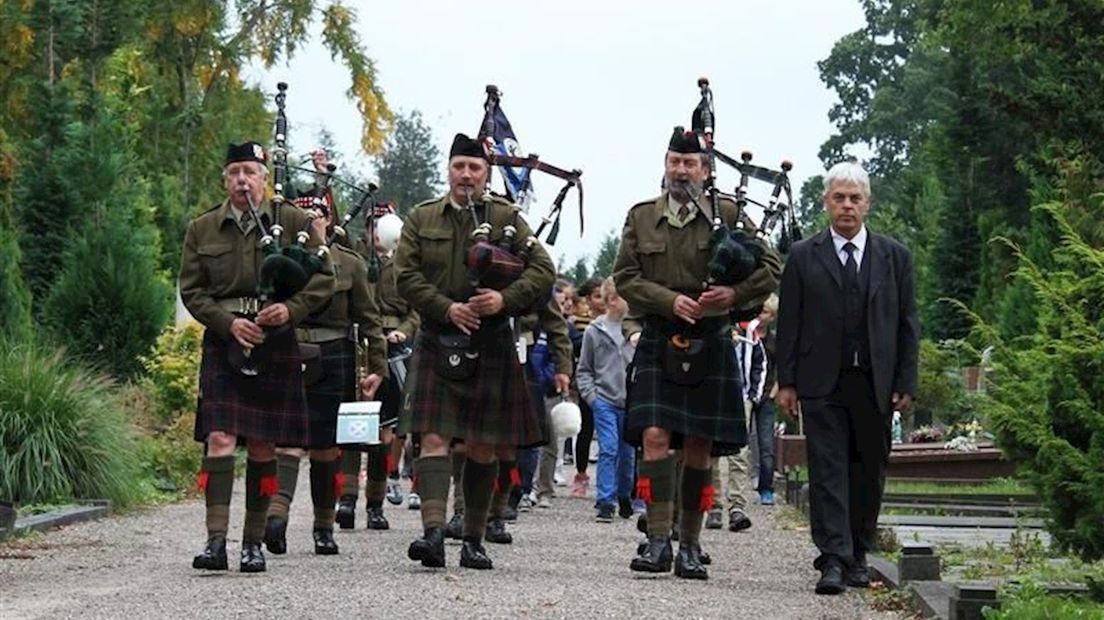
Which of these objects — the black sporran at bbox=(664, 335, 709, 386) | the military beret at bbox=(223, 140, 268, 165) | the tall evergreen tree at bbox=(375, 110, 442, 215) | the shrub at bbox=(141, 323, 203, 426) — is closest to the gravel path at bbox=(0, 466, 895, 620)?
the black sporran at bbox=(664, 335, 709, 386)

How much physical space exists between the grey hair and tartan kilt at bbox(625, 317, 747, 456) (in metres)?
0.81

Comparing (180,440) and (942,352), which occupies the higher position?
(942,352)

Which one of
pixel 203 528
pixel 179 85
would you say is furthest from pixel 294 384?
pixel 179 85

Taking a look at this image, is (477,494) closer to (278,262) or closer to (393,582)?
(393,582)

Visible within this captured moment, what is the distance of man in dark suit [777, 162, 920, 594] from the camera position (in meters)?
11.3

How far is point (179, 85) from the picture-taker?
41625mm

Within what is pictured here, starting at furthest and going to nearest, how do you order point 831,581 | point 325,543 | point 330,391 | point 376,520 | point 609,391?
point 609,391 → point 376,520 → point 330,391 → point 325,543 → point 831,581

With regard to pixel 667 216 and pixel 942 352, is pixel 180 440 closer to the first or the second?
pixel 667 216

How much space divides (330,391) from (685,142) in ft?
9.96

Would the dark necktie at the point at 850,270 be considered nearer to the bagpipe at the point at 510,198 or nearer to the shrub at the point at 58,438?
the bagpipe at the point at 510,198

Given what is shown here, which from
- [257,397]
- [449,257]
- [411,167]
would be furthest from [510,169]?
[411,167]

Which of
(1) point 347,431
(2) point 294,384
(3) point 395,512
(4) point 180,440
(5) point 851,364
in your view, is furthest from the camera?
(4) point 180,440

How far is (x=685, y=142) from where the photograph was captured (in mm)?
11812

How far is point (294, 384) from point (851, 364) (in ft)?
8.72
